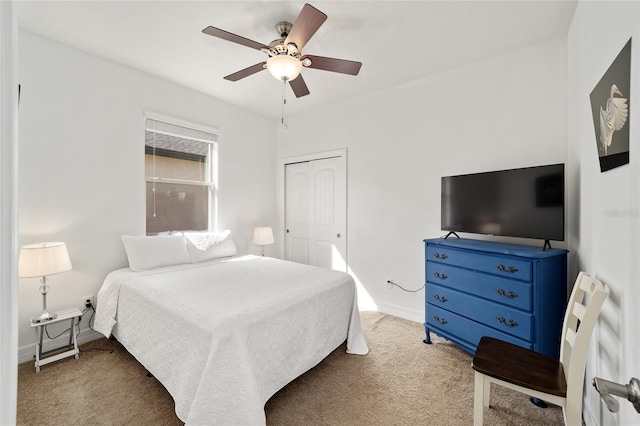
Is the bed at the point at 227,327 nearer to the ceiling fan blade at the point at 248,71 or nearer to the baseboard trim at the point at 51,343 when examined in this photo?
the baseboard trim at the point at 51,343

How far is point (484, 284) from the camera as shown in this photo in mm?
2127

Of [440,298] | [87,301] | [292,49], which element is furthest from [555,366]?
[87,301]

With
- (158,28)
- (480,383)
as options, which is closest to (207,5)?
(158,28)

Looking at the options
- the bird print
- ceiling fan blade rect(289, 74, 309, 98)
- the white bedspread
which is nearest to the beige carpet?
the white bedspread

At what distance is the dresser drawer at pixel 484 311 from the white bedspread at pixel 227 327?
2.53ft

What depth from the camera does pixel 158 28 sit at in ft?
7.36

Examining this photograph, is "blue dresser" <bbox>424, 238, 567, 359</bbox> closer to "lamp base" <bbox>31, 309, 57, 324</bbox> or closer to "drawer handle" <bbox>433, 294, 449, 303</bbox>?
"drawer handle" <bbox>433, 294, 449, 303</bbox>

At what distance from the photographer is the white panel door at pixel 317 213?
3.81m

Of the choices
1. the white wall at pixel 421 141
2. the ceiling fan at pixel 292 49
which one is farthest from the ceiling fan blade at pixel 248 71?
the white wall at pixel 421 141

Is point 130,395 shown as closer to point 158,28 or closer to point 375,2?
point 158,28

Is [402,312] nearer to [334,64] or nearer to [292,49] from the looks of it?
[334,64]

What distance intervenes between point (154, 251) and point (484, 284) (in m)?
3.06

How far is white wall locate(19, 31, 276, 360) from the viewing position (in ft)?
7.68

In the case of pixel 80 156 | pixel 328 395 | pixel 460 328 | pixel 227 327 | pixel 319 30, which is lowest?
pixel 328 395
